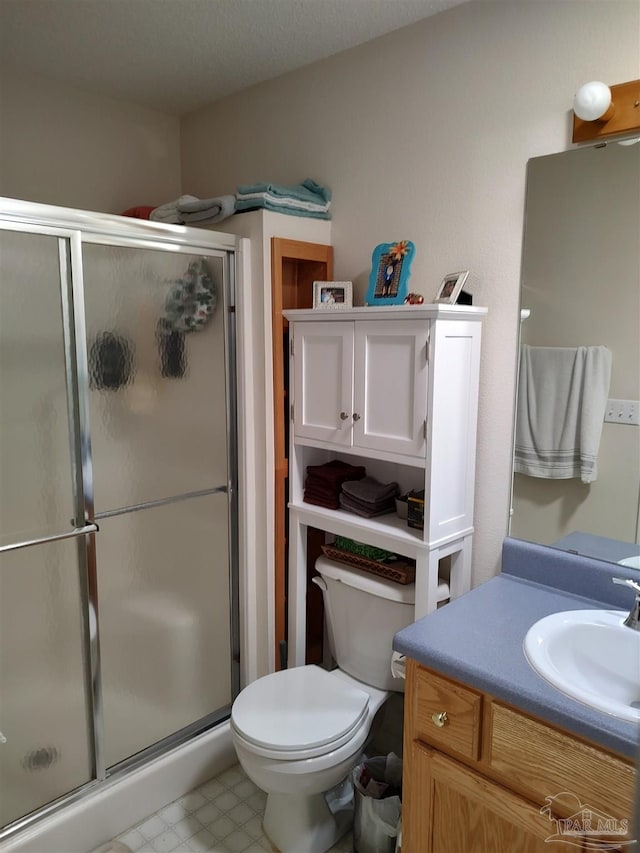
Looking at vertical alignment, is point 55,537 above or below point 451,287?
below

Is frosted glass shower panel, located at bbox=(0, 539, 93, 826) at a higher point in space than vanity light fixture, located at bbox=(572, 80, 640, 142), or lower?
lower

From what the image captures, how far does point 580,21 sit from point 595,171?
14.9 inches

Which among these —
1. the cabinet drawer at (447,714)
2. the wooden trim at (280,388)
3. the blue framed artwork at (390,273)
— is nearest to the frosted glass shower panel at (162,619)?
the wooden trim at (280,388)

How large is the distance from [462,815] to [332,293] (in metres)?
1.52

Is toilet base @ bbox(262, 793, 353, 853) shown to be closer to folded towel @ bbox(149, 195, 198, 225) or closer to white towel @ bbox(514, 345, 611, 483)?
white towel @ bbox(514, 345, 611, 483)

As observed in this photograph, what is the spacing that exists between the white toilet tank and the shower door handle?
2.44ft

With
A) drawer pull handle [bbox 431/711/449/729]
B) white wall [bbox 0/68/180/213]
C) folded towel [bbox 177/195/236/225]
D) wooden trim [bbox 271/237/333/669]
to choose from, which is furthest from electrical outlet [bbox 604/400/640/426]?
white wall [bbox 0/68/180/213]

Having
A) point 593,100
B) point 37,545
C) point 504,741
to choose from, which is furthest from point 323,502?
point 593,100

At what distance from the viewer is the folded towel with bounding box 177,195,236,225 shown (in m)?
2.06

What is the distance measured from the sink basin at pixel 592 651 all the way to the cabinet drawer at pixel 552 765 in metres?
0.12

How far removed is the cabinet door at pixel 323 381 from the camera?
6.31ft

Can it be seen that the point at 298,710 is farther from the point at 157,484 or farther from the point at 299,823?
the point at 157,484

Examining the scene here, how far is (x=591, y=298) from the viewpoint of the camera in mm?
1606

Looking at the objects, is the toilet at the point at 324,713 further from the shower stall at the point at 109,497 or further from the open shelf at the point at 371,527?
the shower stall at the point at 109,497
